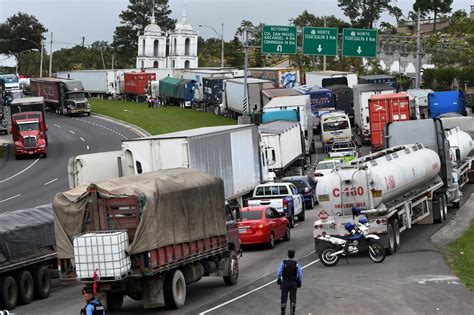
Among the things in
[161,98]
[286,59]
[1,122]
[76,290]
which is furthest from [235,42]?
[76,290]

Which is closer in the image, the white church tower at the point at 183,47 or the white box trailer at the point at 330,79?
the white box trailer at the point at 330,79

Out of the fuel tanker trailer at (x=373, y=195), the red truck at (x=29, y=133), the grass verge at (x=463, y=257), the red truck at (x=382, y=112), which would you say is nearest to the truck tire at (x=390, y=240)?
the fuel tanker trailer at (x=373, y=195)

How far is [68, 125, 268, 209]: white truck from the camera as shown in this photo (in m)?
32.2

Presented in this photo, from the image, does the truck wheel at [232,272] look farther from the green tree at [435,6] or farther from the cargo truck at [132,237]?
the green tree at [435,6]

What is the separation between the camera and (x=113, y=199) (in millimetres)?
21391

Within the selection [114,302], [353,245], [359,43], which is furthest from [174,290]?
[359,43]

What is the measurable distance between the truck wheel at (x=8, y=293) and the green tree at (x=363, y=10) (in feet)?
521

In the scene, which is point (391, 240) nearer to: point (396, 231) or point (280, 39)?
point (396, 231)

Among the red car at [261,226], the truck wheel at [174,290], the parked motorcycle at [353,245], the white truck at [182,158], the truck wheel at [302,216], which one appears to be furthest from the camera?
the truck wheel at [302,216]

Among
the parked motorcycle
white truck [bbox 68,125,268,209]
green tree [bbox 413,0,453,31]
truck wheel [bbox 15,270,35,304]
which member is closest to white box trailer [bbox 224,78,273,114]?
white truck [bbox 68,125,268,209]

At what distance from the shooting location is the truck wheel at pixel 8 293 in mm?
24125

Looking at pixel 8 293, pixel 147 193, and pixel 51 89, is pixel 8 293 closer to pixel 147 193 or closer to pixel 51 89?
pixel 147 193

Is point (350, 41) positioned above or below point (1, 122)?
above

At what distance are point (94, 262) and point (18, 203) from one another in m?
32.2
